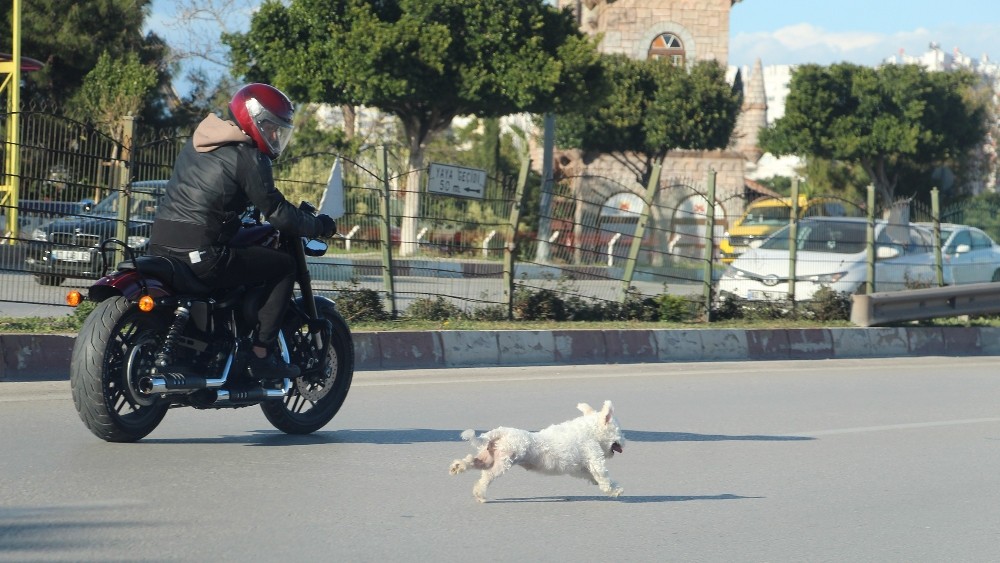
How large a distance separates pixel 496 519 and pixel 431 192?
306 inches

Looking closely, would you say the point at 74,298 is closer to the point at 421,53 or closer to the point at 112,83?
the point at 421,53

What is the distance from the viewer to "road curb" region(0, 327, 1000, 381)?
10.1m

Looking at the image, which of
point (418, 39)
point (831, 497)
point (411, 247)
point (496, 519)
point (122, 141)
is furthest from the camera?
point (418, 39)

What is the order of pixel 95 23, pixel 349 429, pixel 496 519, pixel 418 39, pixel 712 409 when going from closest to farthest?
pixel 496 519 < pixel 349 429 < pixel 712 409 < pixel 418 39 < pixel 95 23

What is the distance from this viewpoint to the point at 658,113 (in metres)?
49.2

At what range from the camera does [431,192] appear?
1338cm

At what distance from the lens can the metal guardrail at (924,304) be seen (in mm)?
15773

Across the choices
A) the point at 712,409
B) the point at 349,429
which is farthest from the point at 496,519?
the point at 712,409

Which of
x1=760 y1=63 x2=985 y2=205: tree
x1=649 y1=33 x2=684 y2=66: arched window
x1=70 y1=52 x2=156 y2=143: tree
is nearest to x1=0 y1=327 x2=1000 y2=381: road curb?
x1=70 y1=52 x2=156 y2=143: tree

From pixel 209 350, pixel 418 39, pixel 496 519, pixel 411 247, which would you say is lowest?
pixel 496 519

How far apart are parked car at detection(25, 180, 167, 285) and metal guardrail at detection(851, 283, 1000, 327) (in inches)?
335

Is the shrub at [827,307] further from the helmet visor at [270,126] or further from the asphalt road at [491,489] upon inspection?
the helmet visor at [270,126]

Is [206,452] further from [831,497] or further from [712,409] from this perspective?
[712,409]

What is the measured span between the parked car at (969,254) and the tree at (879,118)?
1174 inches
